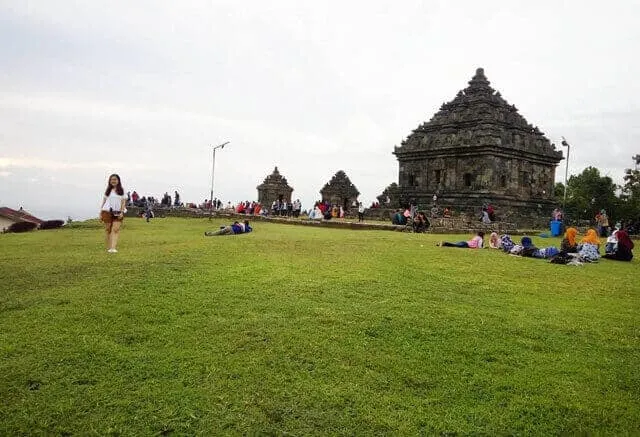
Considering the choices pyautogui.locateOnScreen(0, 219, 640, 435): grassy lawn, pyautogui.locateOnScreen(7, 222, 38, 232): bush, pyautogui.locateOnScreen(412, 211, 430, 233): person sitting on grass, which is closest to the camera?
pyautogui.locateOnScreen(0, 219, 640, 435): grassy lawn

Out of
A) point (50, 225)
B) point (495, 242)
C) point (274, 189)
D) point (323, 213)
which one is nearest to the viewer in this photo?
point (495, 242)

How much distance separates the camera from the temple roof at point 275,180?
51.0m

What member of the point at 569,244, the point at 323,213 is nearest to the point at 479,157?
the point at 323,213

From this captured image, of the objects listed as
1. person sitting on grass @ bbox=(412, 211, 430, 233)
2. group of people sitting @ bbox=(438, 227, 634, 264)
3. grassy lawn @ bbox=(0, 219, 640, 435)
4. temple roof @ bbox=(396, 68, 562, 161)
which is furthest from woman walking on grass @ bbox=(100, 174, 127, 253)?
temple roof @ bbox=(396, 68, 562, 161)

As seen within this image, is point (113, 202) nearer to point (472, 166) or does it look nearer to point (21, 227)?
point (21, 227)

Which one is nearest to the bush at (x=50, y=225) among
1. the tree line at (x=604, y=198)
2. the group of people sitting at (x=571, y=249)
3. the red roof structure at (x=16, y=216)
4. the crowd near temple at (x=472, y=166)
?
the red roof structure at (x=16, y=216)

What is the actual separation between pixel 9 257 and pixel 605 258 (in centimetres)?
1651

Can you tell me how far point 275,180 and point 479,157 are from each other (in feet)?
74.8

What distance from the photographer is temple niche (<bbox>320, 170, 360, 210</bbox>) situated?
47.0m

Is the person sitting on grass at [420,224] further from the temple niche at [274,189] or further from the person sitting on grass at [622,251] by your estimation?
the temple niche at [274,189]

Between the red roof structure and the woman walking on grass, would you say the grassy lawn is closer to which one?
the woman walking on grass

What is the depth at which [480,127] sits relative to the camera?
34844 mm

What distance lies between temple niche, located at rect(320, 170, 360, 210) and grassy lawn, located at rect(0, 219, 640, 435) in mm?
37197

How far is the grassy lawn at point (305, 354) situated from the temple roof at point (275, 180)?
1624 inches
